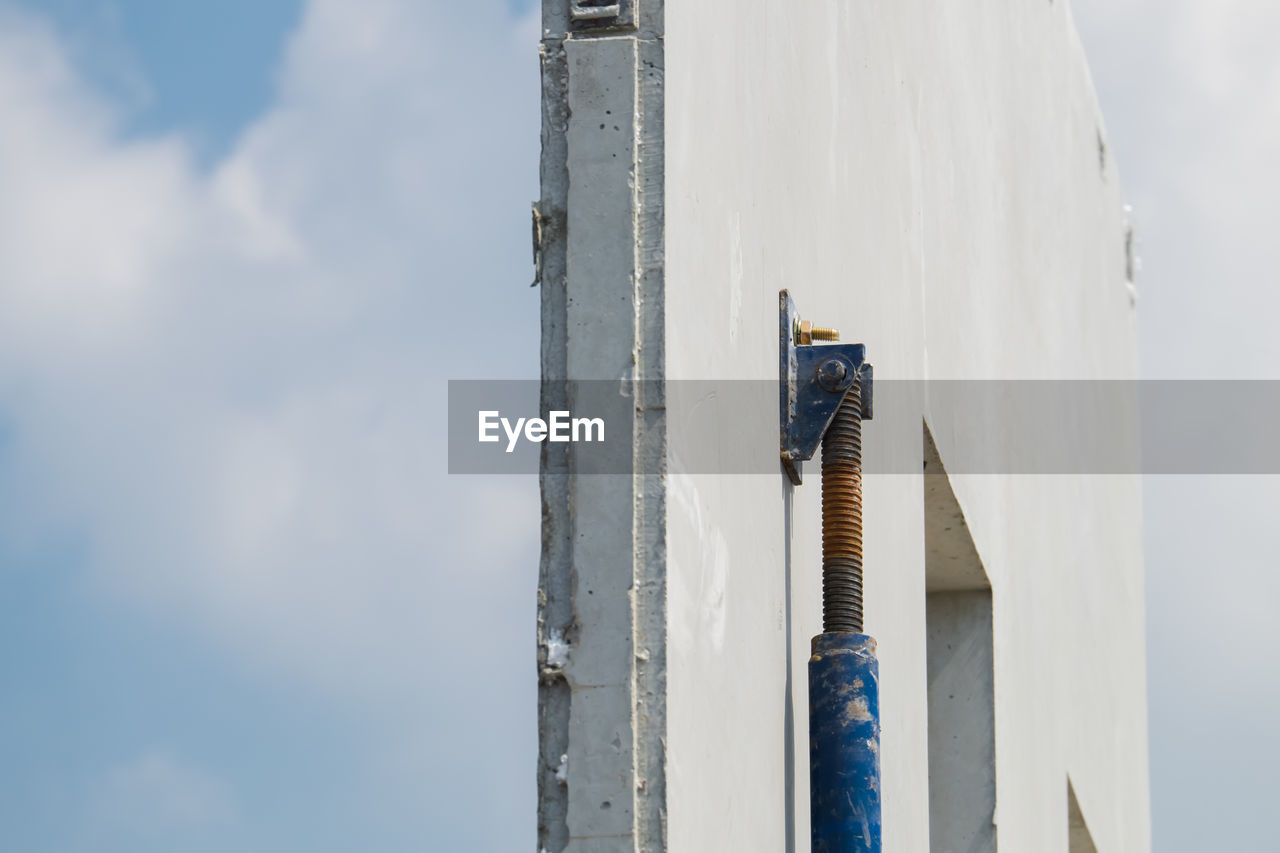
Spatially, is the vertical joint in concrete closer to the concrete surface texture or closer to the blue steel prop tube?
the concrete surface texture

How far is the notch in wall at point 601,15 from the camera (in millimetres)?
2434

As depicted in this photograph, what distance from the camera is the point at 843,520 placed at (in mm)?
2955

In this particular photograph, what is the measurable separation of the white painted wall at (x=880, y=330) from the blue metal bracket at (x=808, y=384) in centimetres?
5

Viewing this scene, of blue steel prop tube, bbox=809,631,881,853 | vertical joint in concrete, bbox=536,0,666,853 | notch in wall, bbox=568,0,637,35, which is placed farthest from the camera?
blue steel prop tube, bbox=809,631,881,853

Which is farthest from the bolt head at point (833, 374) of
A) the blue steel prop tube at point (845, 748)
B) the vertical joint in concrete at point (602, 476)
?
the vertical joint in concrete at point (602, 476)

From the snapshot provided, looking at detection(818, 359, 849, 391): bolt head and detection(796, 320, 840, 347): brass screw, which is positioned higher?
detection(796, 320, 840, 347): brass screw

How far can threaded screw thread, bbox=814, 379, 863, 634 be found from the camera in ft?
9.64

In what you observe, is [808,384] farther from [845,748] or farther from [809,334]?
[845,748]

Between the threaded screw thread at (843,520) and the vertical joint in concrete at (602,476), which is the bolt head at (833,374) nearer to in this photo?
the threaded screw thread at (843,520)

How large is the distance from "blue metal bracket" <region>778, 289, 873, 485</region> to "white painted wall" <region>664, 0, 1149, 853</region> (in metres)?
0.05

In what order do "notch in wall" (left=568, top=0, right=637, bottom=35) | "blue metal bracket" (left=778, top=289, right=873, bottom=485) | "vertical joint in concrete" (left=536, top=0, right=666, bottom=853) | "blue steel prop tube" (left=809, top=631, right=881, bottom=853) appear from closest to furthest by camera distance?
"vertical joint in concrete" (left=536, top=0, right=666, bottom=853) < "notch in wall" (left=568, top=0, right=637, bottom=35) < "blue steel prop tube" (left=809, top=631, right=881, bottom=853) < "blue metal bracket" (left=778, top=289, right=873, bottom=485)

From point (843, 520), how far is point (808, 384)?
212mm

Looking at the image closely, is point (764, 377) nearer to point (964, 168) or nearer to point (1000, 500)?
point (964, 168)

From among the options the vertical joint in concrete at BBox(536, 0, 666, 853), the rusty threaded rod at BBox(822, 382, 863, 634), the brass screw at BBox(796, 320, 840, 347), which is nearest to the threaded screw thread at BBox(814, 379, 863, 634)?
the rusty threaded rod at BBox(822, 382, 863, 634)
